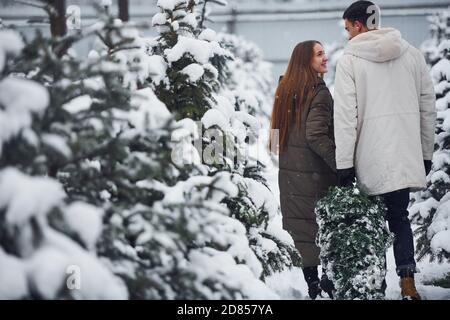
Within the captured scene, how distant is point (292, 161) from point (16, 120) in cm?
282

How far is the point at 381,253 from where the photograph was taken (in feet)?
12.0

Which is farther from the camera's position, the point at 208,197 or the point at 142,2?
the point at 142,2

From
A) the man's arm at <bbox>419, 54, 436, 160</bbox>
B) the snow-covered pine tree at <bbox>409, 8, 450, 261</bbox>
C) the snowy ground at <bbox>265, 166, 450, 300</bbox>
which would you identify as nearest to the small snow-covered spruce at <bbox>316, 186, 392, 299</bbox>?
the snowy ground at <bbox>265, 166, 450, 300</bbox>

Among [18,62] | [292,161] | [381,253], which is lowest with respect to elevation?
[381,253]

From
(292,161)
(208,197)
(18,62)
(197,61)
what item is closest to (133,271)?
(208,197)

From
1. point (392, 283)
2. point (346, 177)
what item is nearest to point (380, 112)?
point (346, 177)

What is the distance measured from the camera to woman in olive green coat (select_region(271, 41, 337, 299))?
13.9 ft

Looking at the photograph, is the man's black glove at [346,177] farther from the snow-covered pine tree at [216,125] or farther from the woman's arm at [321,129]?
the snow-covered pine tree at [216,125]

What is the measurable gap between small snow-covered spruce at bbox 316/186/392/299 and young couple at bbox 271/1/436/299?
0.21 meters

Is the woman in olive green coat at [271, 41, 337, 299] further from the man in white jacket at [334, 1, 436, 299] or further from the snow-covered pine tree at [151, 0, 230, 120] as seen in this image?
the snow-covered pine tree at [151, 0, 230, 120]

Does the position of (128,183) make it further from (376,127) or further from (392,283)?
(392,283)

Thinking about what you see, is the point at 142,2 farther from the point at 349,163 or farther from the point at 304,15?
the point at 349,163

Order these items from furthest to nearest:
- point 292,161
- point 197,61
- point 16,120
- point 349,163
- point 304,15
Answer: point 304,15 → point 292,161 → point 349,163 → point 197,61 → point 16,120

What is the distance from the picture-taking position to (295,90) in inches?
172
